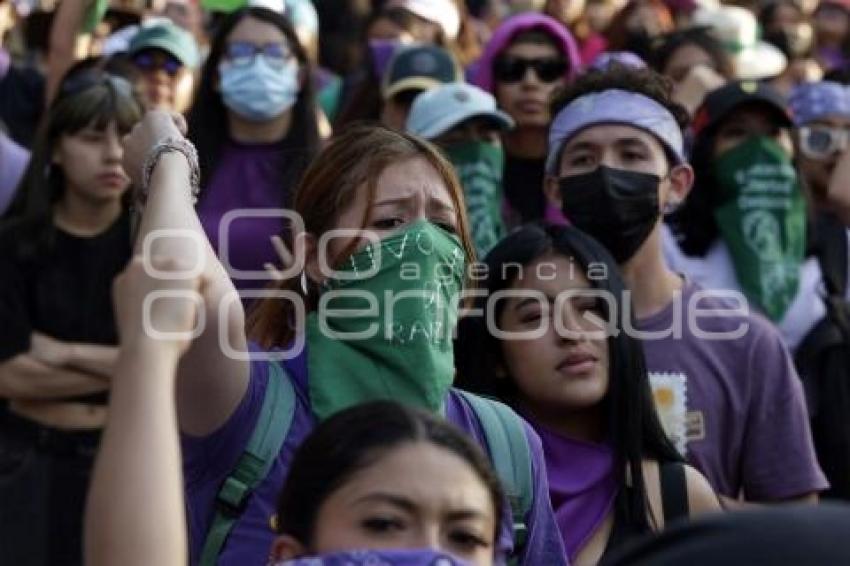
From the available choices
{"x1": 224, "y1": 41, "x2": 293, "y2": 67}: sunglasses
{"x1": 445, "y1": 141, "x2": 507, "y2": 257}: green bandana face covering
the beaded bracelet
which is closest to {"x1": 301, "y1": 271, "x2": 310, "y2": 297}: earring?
the beaded bracelet

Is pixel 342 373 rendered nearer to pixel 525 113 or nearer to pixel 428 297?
pixel 428 297

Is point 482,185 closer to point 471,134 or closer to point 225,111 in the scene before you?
point 471,134

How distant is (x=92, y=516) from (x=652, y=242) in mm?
3205

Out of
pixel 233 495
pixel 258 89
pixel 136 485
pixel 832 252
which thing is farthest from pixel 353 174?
pixel 258 89

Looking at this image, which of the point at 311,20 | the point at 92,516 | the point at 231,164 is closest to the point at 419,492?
the point at 92,516

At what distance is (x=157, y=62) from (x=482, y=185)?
2031 millimetres

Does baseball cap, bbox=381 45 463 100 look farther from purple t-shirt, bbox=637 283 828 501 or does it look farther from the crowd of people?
purple t-shirt, bbox=637 283 828 501

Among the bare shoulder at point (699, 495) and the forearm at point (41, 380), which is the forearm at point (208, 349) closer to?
the bare shoulder at point (699, 495)

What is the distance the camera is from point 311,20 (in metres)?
9.27

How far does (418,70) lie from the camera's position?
7680 millimetres

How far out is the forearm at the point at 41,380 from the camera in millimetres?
6277

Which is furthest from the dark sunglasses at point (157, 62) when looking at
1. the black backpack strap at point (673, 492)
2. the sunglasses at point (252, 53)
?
the black backpack strap at point (673, 492)

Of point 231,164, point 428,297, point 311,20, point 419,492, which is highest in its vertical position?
point 311,20

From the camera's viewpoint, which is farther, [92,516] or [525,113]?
[525,113]
